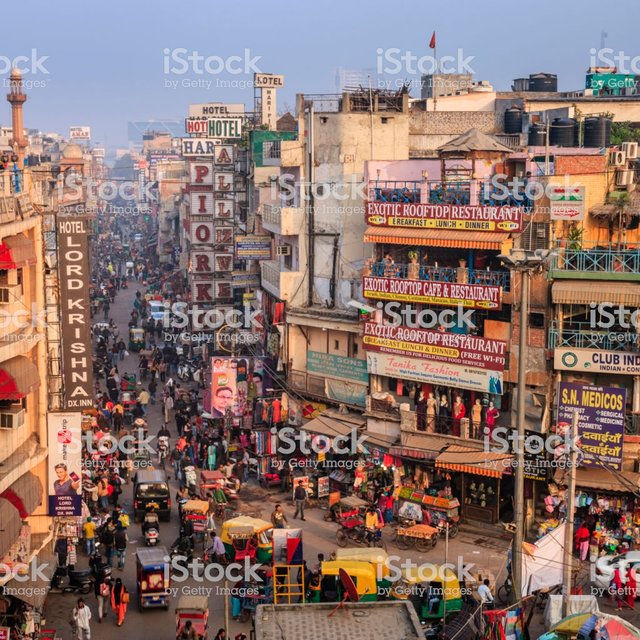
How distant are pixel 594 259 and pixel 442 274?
14.8 feet

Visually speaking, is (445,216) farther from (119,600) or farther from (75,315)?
(119,600)

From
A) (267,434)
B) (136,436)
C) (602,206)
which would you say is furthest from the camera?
(136,436)

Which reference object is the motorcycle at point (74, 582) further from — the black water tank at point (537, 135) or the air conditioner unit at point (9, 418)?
the black water tank at point (537, 135)

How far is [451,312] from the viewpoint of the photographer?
32594 mm

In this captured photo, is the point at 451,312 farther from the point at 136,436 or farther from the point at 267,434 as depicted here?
the point at 136,436

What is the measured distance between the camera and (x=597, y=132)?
42125mm

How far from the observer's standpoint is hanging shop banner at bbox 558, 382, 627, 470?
28.2m

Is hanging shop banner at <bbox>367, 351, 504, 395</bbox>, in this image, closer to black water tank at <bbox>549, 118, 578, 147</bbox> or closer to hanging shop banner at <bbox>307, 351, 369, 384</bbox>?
hanging shop banner at <bbox>307, 351, 369, 384</bbox>

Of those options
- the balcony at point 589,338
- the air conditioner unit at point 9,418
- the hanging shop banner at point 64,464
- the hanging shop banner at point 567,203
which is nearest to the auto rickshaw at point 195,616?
the hanging shop banner at point 64,464

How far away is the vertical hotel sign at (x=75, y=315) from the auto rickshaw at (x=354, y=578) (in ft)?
21.3

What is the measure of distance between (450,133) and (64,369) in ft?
81.6

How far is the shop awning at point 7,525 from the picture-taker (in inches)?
778

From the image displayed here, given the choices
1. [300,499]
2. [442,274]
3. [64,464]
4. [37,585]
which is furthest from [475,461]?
[37,585]

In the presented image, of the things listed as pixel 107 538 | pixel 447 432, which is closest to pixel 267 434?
pixel 447 432
